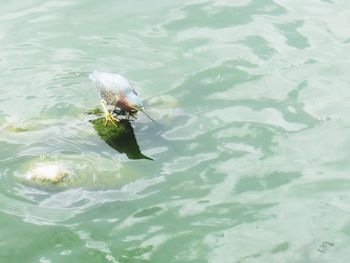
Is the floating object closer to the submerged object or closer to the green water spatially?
the green water

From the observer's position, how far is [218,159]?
4438 millimetres

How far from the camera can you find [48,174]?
408cm

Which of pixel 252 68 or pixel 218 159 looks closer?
pixel 218 159

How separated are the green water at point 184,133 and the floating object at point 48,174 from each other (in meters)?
0.05

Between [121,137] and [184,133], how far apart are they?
1.54ft

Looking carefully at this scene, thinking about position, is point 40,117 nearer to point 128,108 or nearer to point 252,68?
point 128,108

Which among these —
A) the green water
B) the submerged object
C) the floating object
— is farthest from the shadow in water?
the floating object

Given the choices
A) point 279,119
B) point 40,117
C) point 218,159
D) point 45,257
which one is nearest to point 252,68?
point 279,119

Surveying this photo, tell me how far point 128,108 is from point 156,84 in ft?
2.91

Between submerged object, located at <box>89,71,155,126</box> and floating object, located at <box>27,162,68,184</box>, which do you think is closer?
floating object, located at <box>27,162,68,184</box>

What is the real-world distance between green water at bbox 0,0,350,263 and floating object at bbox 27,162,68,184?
0.15ft

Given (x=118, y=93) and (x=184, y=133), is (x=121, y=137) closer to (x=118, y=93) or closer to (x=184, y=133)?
(x=118, y=93)

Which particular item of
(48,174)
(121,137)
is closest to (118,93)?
(121,137)

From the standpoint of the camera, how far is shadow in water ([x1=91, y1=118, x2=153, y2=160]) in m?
4.45
